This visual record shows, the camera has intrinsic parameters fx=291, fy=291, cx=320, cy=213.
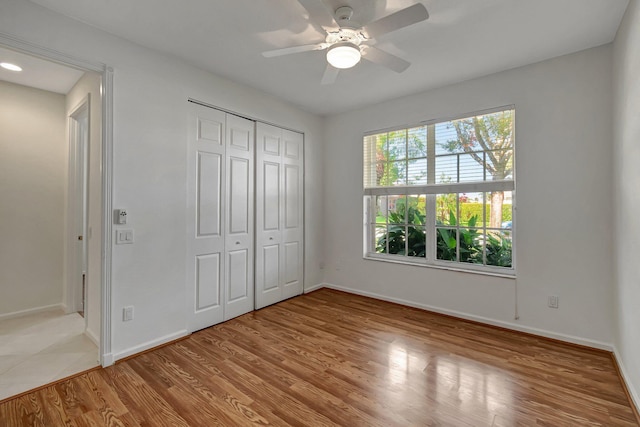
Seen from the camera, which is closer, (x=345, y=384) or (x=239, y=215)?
(x=345, y=384)

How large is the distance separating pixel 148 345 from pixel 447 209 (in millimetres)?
3376

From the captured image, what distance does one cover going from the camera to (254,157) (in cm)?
350

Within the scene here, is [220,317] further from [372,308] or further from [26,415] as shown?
[372,308]

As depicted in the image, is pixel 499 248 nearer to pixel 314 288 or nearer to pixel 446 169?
pixel 446 169

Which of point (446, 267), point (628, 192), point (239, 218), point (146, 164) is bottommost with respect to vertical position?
point (446, 267)

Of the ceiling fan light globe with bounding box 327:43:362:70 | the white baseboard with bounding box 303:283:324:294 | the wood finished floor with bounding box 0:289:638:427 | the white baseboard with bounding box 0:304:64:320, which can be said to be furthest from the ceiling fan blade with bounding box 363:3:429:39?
the white baseboard with bounding box 0:304:64:320

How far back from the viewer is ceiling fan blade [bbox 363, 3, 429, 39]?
164 centimetres

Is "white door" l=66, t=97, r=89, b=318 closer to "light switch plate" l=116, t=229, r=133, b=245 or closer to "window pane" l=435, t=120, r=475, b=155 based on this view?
"light switch plate" l=116, t=229, r=133, b=245

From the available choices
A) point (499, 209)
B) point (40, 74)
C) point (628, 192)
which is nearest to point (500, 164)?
point (499, 209)

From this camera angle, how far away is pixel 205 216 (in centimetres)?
302

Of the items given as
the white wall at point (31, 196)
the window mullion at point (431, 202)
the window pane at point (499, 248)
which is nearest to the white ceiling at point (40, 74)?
the white wall at point (31, 196)

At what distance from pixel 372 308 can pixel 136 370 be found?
2.48m

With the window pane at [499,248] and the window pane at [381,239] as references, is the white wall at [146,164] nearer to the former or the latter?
the window pane at [381,239]

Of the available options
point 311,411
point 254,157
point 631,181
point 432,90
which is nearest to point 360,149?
point 432,90
